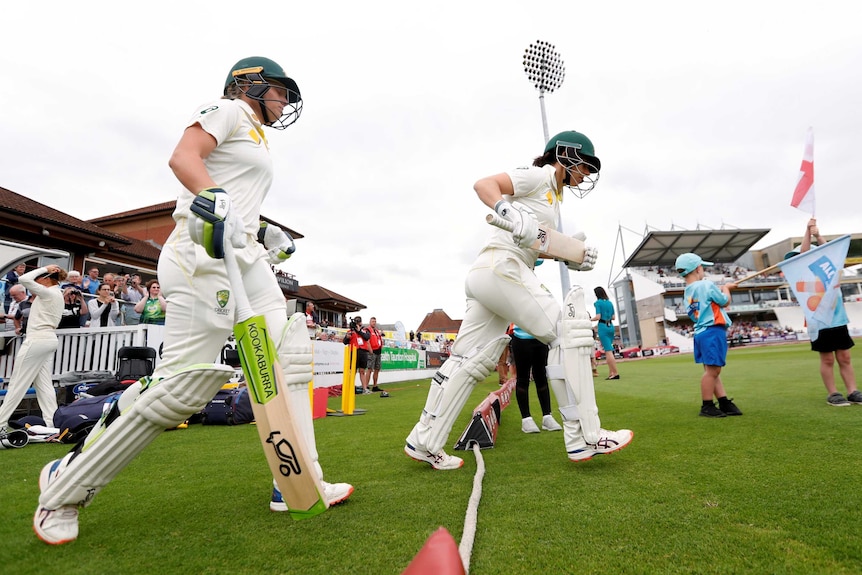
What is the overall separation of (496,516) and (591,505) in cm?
44

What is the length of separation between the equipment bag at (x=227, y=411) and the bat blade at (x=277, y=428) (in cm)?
478

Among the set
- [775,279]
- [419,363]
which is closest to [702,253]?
[775,279]

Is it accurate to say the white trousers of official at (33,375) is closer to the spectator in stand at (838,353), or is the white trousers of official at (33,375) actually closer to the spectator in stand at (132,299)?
the spectator in stand at (132,299)

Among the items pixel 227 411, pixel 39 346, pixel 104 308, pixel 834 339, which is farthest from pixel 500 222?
pixel 104 308

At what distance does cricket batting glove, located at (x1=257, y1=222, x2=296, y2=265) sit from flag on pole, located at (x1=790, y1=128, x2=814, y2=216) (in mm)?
5380

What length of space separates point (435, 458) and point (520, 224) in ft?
5.04

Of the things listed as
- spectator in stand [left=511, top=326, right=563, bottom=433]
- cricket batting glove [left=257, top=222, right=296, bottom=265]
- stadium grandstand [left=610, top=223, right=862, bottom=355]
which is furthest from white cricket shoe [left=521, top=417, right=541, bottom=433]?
stadium grandstand [left=610, top=223, right=862, bottom=355]

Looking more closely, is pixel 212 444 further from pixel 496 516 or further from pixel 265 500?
pixel 496 516

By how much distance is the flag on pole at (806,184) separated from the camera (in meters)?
5.09

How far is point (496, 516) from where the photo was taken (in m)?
1.99

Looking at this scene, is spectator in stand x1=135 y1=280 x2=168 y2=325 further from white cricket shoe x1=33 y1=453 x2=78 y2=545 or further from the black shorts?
the black shorts

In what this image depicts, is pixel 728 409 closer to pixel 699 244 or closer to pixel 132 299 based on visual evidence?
pixel 132 299

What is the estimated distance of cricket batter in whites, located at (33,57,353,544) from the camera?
71.1 inches

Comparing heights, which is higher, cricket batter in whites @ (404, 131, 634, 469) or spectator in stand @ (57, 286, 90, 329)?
spectator in stand @ (57, 286, 90, 329)
